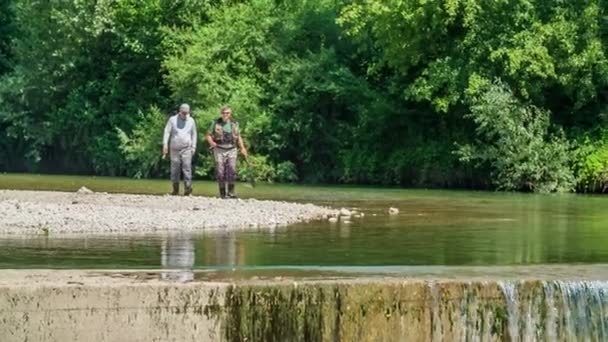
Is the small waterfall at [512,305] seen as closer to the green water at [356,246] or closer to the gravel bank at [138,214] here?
the green water at [356,246]

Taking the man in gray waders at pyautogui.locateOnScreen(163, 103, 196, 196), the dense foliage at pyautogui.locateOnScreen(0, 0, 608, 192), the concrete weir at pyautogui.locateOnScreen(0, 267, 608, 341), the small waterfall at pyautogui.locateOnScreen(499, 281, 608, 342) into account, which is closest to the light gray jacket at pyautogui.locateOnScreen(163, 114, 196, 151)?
the man in gray waders at pyautogui.locateOnScreen(163, 103, 196, 196)

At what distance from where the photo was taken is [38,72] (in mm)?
54594

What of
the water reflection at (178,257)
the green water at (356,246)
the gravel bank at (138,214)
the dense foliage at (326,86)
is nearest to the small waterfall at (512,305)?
the green water at (356,246)

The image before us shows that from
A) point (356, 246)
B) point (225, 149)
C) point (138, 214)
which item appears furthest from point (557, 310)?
point (225, 149)

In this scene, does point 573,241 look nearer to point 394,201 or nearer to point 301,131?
point 394,201

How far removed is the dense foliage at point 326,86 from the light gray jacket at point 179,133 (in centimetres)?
1144

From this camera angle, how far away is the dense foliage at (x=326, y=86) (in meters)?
38.1

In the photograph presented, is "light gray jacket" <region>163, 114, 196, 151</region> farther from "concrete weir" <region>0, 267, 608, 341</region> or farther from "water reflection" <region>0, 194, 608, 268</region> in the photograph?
"concrete weir" <region>0, 267, 608, 341</region>

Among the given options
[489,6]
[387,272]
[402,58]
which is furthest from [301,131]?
[387,272]

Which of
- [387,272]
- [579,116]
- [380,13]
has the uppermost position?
[380,13]

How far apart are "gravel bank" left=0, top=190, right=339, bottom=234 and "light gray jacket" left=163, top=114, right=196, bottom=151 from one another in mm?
2040

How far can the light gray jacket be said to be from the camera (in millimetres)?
24703

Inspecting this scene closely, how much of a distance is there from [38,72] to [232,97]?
12.7 m

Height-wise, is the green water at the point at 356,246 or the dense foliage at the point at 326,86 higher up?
the dense foliage at the point at 326,86
